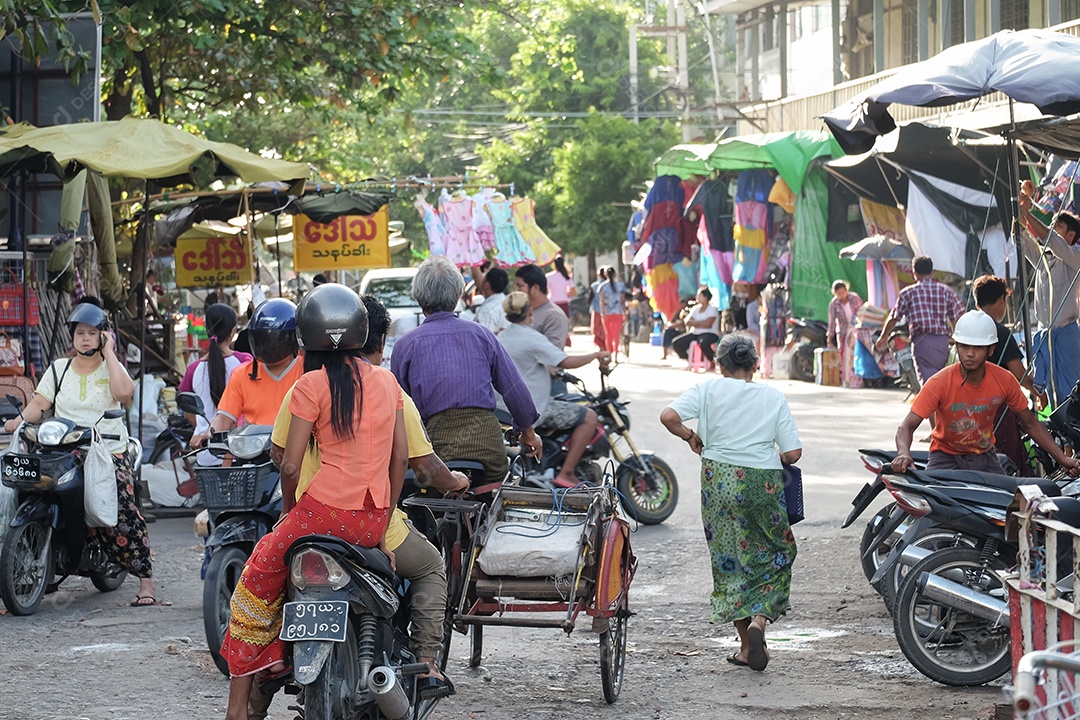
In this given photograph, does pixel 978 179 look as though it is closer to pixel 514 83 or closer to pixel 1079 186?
pixel 1079 186

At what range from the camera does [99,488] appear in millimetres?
7727

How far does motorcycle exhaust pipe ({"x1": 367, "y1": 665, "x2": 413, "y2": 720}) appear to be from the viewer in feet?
14.9

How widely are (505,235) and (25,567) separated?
45.6ft

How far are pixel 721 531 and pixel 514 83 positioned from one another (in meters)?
49.2

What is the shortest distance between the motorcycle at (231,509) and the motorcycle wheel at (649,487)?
187 inches

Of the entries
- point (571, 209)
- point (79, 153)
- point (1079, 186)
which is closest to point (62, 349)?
point (79, 153)

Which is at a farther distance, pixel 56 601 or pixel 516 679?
pixel 56 601

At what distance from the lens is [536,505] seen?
20.3 ft

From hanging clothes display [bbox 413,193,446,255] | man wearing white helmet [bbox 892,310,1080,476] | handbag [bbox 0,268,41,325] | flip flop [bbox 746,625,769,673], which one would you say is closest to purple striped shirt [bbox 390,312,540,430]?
flip flop [bbox 746,625,769,673]

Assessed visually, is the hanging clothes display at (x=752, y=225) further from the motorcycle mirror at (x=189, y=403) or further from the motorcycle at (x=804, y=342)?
the motorcycle mirror at (x=189, y=403)

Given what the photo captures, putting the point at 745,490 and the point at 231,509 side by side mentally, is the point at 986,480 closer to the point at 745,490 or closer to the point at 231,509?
the point at 745,490

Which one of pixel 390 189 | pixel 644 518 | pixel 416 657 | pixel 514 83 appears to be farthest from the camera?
pixel 514 83

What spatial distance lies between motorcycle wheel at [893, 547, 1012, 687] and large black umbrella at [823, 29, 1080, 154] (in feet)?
9.85

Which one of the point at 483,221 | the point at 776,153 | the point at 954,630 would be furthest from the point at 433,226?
the point at 954,630
